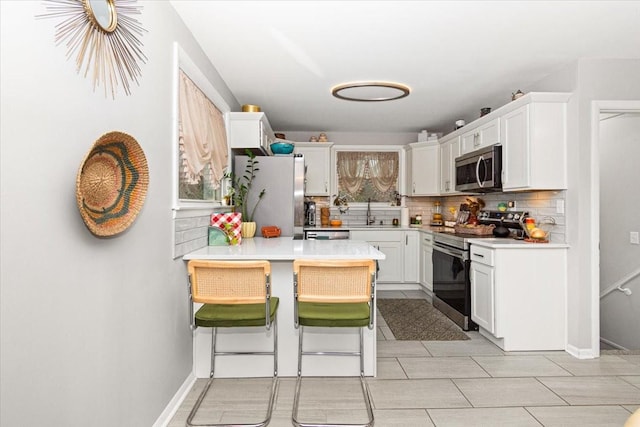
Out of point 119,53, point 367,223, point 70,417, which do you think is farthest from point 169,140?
point 367,223

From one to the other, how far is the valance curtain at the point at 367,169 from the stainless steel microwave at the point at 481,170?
160cm

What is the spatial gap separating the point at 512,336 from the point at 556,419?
118 cm

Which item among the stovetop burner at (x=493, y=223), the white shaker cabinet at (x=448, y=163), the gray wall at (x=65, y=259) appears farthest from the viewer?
the white shaker cabinet at (x=448, y=163)

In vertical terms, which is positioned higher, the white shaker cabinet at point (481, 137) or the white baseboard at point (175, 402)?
the white shaker cabinet at point (481, 137)

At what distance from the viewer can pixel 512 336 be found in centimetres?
351

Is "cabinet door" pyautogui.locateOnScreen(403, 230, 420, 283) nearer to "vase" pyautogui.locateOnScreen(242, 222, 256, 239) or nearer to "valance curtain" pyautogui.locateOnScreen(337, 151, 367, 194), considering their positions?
"valance curtain" pyautogui.locateOnScreen(337, 151, 367, 194)

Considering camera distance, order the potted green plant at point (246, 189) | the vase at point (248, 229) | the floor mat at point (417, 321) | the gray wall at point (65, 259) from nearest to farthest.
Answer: the gray wall at point (65, 259)
the floor mat at point (417, 321)
the vase at point (248, 229)
the potted green plant at point (246, 189)

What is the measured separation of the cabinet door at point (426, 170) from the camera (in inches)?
237

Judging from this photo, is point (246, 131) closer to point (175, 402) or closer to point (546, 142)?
point (175, 402)

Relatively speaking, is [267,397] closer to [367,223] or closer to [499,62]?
[499,62]

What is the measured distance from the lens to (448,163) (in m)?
5.58

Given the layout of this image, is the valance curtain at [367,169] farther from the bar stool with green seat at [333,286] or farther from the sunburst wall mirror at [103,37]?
the sunburst wall mirror at [103,37]

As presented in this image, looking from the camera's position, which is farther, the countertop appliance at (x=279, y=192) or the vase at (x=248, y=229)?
the countertop appliance at (x=279, y=192)

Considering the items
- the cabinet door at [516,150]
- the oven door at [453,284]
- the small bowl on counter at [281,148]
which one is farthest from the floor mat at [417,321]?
the small bowl on counter at [281,148]
